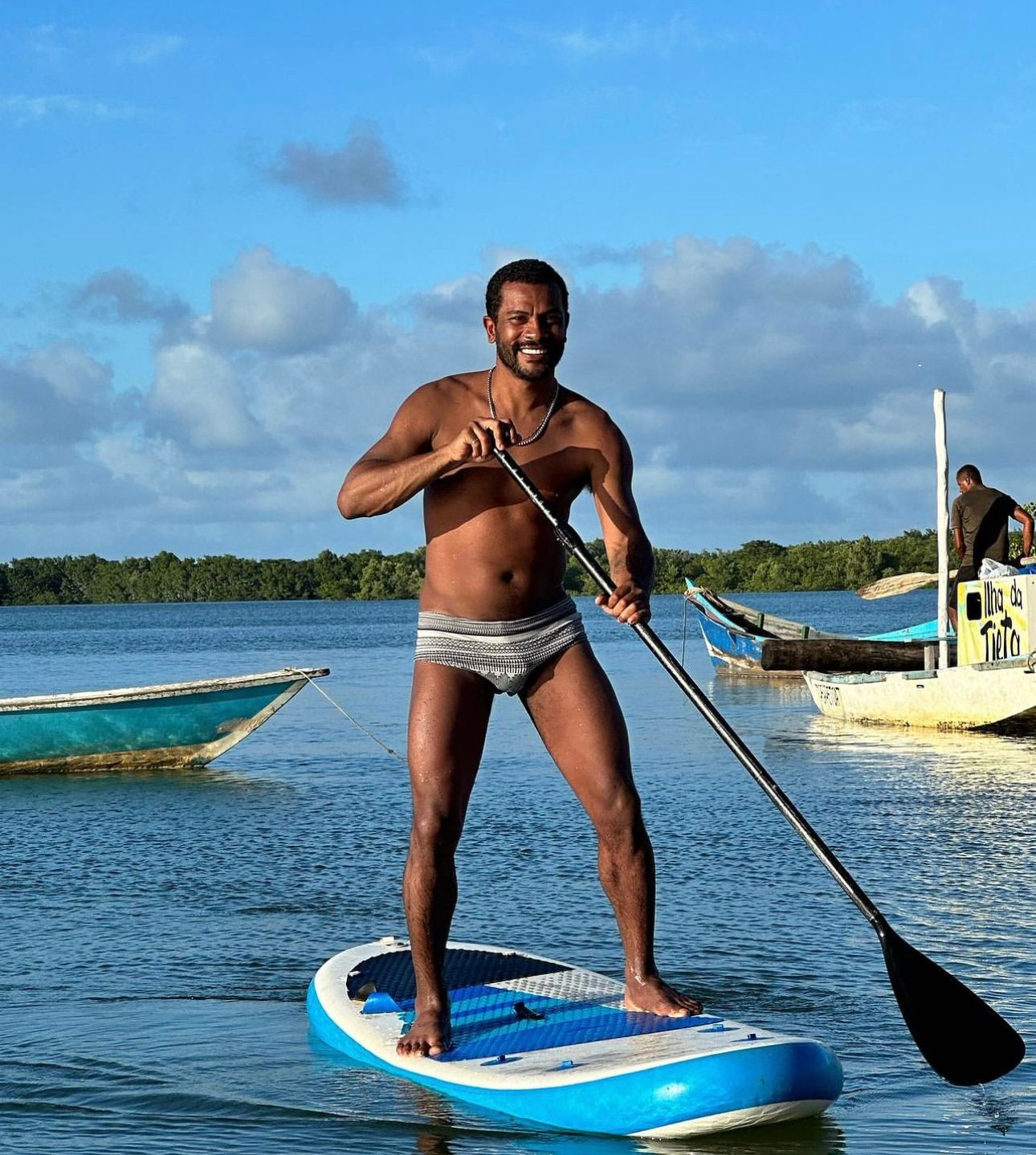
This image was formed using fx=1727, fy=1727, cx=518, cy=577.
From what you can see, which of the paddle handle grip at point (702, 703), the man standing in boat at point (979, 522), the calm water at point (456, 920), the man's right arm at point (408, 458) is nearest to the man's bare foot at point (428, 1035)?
the calm water at point (456, 920)

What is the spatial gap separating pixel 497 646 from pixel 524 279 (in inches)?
44.2

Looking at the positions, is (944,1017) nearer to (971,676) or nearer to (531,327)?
(531,327)

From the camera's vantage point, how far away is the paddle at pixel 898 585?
64.8 feet

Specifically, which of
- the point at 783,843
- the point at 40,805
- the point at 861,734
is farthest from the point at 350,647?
the point at 783,843

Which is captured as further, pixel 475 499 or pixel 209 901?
pixel 209 901

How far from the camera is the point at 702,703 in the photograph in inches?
209

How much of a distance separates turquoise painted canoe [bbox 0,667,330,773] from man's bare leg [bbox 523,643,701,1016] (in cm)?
977

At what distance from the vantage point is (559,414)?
5430 mm

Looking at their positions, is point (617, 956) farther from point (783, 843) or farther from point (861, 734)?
point (861, 734)

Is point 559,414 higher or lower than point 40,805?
higher

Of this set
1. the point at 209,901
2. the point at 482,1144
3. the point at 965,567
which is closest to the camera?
the point at 482,1144

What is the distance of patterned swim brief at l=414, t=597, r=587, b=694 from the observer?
207 inches

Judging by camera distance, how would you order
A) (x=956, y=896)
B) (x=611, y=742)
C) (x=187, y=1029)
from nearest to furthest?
1. (x=611, y=742)
2. (x=187, y=1029)
3. (x=956, y=896)

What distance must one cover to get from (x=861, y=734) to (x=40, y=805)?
851 centimetres
